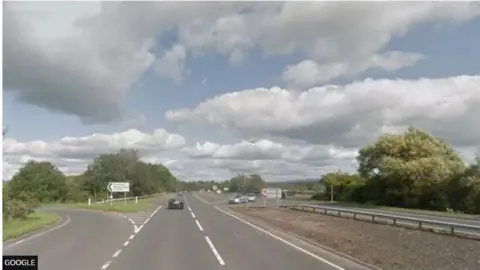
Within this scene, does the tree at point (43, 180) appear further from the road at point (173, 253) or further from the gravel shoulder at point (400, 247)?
the gravel shoulder at point (400, 247)

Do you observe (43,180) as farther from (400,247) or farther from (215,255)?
(400,247)

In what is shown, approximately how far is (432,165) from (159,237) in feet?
148

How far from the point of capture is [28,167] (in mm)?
91688

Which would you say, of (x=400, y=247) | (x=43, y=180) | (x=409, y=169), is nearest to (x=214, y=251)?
(x=400, y=247)

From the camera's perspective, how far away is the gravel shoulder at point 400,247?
14.9 metres

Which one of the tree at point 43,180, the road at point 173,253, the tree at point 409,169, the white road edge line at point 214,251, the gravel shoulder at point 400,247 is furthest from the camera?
the tree at point 43,180

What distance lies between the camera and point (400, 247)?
18.8m

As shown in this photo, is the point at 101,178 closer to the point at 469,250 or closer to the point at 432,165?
the point at 432,165

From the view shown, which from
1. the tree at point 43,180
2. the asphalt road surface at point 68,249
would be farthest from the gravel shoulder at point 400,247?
the tree at point 43,180

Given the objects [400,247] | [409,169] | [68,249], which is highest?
[409,169]

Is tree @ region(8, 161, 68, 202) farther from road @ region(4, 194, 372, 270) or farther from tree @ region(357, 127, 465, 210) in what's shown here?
road @ region(4, 194, 372, 270)

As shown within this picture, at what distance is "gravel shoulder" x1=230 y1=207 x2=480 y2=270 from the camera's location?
1492cm

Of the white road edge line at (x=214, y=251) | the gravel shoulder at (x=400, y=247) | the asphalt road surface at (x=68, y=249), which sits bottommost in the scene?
the gravel shoulder at (x=400, y=247)

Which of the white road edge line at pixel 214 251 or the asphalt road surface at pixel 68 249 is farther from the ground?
the asphalt road surface at pixel 68 249
